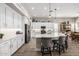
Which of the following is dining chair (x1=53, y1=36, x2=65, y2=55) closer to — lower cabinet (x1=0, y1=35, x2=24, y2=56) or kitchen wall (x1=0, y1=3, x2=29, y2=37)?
lower cabinet (x1=0, y1=35, x2=24, y2=56)

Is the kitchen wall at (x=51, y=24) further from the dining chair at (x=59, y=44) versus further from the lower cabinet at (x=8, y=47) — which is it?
the lower cabinet at (x=8, y=47)

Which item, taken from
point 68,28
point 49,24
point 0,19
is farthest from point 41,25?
point 0,19

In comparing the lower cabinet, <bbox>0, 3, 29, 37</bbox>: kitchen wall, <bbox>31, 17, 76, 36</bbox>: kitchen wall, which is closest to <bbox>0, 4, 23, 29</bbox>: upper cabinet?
<bbox>0, 3, 29, 37</bbox>: kitchen wall

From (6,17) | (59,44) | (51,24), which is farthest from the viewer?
(51,24)

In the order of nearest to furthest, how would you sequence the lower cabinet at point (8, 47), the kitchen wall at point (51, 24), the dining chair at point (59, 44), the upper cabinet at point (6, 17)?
the lower cabinet at point (8, 47)
the upper cabinet at point (6, 17)
the dining chair at point (59, 44)
the kitchen wall at point (51, 24)

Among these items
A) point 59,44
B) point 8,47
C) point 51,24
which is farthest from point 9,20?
point 51,24

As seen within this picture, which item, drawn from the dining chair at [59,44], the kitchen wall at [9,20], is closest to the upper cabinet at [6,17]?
the kitchen wall at [9,20]

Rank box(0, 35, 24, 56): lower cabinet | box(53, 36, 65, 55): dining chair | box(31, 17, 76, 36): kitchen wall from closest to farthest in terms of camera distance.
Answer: box(0, 35, 24, 56): lower cabinet < box(53, 36, 65, 55): dining chair < box(31, 17, 76, 36): kitchen wall

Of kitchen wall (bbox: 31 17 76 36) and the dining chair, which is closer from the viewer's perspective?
the dining chair

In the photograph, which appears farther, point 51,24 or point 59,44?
point 51,24

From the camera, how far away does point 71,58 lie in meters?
1.81

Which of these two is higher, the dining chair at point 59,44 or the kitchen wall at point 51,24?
the kitchen wall at point 51,24

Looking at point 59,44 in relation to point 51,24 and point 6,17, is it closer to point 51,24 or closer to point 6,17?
point 6,17

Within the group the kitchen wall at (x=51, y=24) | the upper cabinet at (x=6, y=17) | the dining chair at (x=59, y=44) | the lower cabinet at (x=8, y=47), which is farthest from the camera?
the kitchen wall at (x=51, y=24)
